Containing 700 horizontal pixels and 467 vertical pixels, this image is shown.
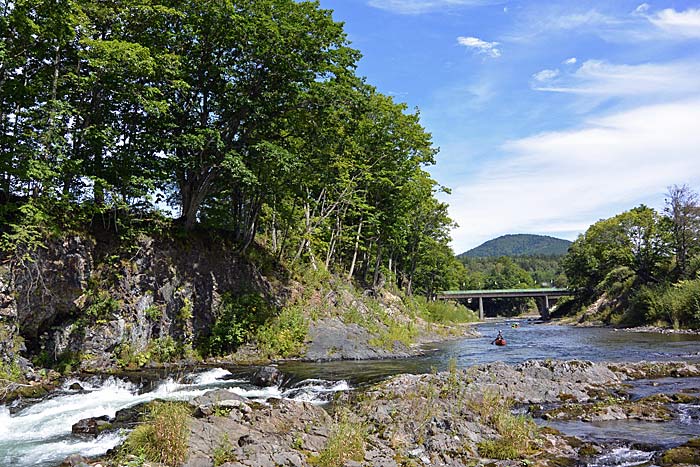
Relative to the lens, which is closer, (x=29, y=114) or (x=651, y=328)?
(x=29, y=114)

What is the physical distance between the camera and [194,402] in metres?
11.4

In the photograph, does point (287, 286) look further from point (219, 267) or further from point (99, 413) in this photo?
point (99, 413)

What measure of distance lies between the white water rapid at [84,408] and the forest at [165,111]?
6.02 metres

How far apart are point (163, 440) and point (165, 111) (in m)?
15.9

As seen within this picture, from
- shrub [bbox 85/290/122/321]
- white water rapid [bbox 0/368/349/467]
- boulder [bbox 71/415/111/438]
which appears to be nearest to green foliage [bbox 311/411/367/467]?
white water rapid [bbox 0/368/349/467]

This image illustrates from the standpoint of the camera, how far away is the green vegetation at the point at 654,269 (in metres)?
46.0

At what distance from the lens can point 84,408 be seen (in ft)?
45.9

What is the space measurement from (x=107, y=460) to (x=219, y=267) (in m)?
17.7

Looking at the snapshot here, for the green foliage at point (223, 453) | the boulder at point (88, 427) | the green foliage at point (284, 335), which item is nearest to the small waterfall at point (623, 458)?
the green foliage at point (223, 453)

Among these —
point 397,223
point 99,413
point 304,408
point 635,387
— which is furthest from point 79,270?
point 397,223

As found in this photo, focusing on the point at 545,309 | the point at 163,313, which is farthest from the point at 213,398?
the point at 545,309

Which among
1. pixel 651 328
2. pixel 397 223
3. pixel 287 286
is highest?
pixel 397 223

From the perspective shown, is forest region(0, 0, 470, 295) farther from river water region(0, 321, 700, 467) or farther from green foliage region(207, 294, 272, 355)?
river water region(0, 321, 700, 467)

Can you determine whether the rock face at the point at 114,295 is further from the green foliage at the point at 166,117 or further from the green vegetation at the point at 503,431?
the green vegetation at the point at 503,431
